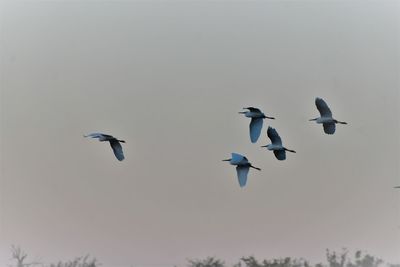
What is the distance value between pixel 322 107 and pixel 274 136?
1.17 m

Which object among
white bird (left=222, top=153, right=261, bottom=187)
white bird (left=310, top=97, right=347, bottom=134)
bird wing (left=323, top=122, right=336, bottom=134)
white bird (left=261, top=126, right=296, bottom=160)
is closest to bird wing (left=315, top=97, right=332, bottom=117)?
white bird (left=310, top=97, right=347, bottom=134)

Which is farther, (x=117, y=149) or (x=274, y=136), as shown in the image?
(x=274, y=136)

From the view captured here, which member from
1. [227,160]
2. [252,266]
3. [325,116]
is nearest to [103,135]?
[227,160]

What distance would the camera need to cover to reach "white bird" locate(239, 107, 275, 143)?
1902 centimetres

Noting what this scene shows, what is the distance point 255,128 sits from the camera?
62.5ft

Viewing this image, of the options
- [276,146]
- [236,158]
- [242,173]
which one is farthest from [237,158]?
[276,146]

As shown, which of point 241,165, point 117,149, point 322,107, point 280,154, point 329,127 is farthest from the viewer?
point 329,127

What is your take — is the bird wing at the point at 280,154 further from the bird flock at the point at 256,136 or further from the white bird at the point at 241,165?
the white bird at the point at 241,165

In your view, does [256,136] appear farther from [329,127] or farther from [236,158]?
[329,127]

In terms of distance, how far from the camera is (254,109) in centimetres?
1920

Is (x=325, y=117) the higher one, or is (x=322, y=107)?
(x=322, y=107)

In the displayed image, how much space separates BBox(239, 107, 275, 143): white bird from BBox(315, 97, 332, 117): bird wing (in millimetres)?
1212

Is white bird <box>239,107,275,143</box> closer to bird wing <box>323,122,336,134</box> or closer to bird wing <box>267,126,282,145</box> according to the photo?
bird wing <box>267,126,282,145</box>

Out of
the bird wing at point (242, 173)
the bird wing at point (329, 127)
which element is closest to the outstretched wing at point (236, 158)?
the bird wing at point (242, 173)
